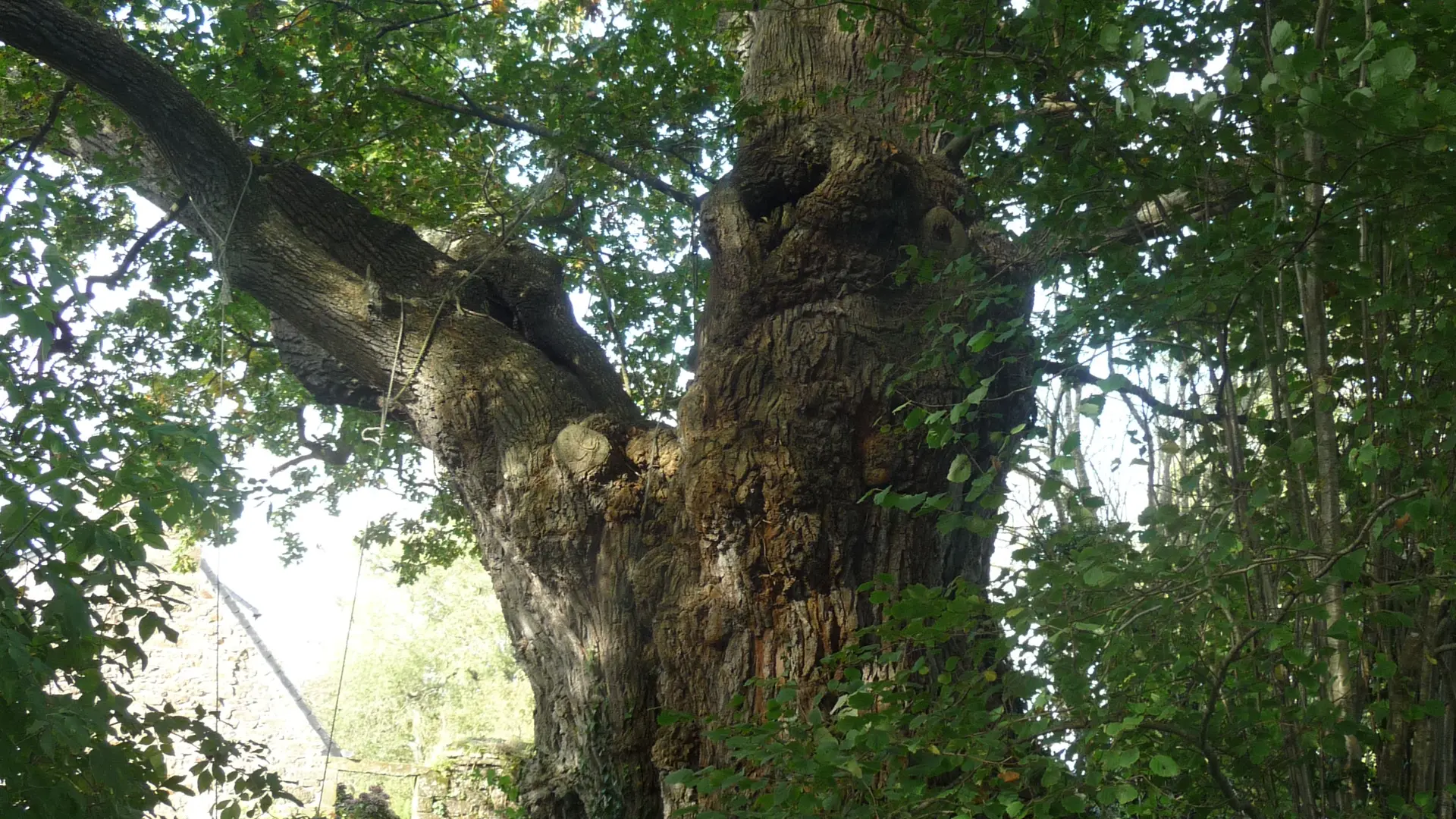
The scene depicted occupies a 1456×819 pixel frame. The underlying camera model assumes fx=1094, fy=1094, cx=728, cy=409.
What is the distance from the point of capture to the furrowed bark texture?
11.6ft

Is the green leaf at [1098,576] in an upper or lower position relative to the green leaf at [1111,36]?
lower

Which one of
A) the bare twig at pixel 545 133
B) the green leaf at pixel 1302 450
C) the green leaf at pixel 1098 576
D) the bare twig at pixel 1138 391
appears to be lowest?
the green leaf at pixel 1098 576

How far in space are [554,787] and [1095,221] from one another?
2.65m

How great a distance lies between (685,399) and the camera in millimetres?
3930

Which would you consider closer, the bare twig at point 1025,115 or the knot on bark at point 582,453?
the bare twig at point 1025,115

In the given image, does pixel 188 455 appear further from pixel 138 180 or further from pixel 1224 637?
pixel 138 180

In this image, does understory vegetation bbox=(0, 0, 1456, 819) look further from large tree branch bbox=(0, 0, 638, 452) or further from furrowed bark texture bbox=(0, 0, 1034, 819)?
large tree branch bbox=(0, 0, 638, 452)

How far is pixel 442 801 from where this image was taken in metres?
9.46

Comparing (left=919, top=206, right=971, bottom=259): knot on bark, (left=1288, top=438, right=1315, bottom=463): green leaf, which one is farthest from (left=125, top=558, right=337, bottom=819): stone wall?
(left=1288, top=438, right=1315, bottom=463): green leaf

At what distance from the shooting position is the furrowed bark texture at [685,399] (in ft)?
11.6

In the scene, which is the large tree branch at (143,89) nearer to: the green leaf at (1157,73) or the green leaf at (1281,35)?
the green leaf at (1157,73)

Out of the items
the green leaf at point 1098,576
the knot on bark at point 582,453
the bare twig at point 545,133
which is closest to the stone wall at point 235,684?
the bare twig at point 545,133

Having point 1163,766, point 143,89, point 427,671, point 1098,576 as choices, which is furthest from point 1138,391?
point 427,671

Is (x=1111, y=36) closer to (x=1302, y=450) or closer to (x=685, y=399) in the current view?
(x=1302, y=450)
